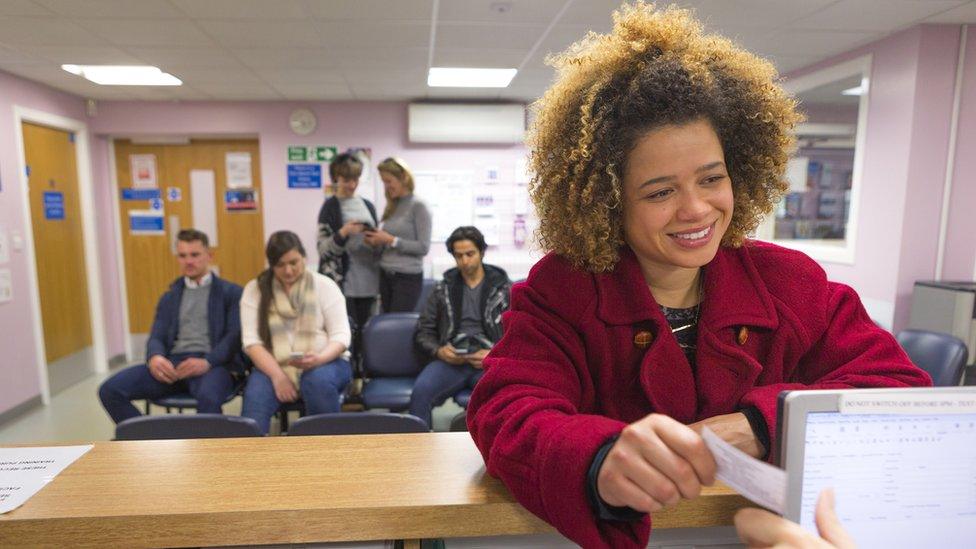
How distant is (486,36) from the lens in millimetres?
3590

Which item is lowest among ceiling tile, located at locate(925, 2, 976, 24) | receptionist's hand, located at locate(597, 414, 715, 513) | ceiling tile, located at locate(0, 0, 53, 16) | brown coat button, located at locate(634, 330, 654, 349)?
receptionist's hand, located at locate(597, 414, 715, 513)

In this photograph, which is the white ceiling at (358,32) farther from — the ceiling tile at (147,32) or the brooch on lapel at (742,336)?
the brooch on lapel at (742,336)

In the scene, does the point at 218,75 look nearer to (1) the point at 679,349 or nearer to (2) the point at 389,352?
(2) the point at 389,352

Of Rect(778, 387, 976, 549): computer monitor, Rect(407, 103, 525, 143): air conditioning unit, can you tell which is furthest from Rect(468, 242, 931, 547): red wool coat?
Rect(407, 103, 525, 143): air conditioning unit

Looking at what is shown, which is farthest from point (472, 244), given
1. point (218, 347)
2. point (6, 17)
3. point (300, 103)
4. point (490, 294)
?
point (300, 103)

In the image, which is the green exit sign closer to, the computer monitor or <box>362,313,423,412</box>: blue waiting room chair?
<box>362,313,423,412</box>: blue waiting room chair

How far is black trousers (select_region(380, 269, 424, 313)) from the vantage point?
14.2 ft

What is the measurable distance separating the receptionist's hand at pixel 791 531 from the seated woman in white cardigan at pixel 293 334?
8.39 ft

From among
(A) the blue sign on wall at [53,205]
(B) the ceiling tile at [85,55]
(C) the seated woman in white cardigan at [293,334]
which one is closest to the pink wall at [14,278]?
(A) the blue sign on wall at [53,205]

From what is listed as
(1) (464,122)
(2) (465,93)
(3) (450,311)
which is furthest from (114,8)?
(1) (464,122)

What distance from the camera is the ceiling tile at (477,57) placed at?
3.94m

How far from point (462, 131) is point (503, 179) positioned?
26.6 inches

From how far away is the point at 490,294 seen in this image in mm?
3311

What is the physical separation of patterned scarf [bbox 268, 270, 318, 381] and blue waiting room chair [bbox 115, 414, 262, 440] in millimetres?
1175
